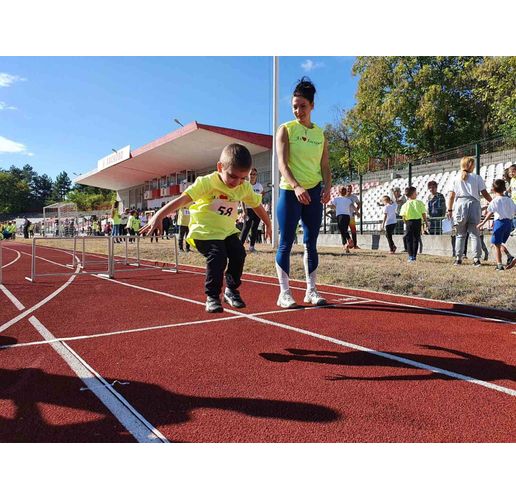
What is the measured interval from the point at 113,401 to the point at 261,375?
88 centimetres

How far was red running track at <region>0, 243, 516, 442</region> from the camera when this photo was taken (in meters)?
1.98

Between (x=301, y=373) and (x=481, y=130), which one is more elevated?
(x=481, y=130)

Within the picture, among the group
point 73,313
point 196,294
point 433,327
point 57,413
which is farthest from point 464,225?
point 57,413

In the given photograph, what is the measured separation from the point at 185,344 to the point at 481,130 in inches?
1303

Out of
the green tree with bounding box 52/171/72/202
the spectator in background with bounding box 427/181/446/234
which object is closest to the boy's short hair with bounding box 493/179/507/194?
the spectator in background with bounding box 427/181/446/234

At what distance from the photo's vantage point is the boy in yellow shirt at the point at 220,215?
341 cm

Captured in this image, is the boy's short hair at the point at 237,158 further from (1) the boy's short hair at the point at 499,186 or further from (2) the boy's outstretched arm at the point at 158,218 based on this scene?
(1) the boy's short hair at the point at 499,186

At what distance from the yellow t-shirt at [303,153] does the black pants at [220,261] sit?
84 centimetres

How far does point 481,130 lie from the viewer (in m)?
30.5

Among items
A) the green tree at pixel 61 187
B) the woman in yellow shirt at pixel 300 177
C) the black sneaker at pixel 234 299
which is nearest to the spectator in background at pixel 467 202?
the woman in yellow shirt at pixel 300 177

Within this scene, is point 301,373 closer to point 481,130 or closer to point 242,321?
point 242,321

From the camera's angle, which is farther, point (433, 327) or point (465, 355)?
point (433, 327)

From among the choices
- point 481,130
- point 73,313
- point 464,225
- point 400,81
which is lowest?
point 73,313

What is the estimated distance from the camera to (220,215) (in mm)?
3648
